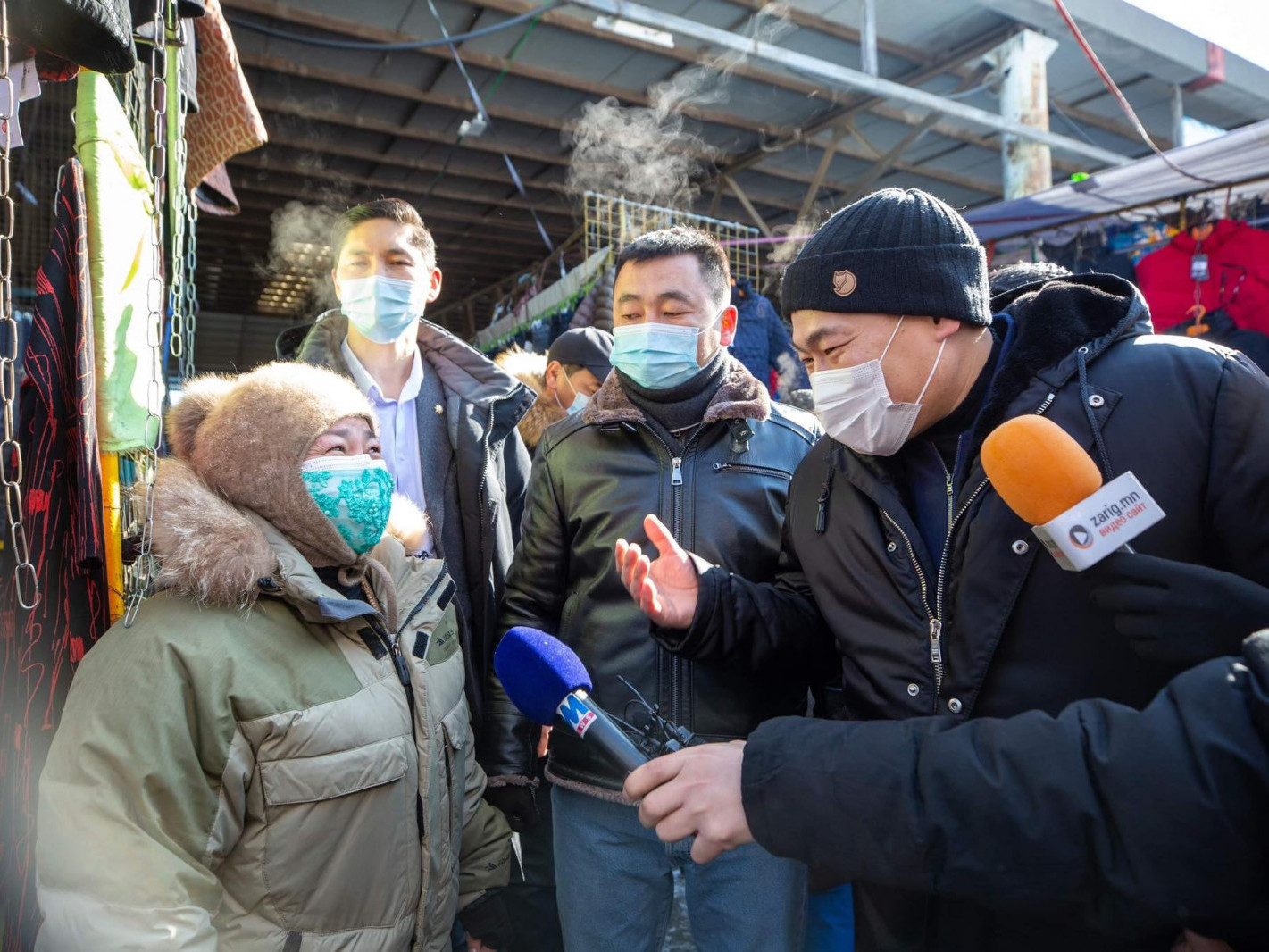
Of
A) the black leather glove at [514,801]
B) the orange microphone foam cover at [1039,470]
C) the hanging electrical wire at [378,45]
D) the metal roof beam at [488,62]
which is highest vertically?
the metal roof beam at [488,62]

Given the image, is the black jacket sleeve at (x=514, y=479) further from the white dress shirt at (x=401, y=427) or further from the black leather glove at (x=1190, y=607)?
the black leather glove at (x=1190, y=607)

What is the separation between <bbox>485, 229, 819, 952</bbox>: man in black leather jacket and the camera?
7.11ft

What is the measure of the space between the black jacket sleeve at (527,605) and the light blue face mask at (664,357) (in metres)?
0.41

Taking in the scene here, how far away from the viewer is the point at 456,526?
9.09ft

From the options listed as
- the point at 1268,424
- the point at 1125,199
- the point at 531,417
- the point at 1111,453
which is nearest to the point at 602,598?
the point at 1111,453

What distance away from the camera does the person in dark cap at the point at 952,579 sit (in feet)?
3.61

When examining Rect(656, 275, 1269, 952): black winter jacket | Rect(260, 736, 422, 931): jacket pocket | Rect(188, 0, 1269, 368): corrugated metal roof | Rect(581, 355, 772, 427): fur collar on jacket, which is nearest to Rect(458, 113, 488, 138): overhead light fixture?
Rect(188, 0, 1269, 368): corrugated metal roof

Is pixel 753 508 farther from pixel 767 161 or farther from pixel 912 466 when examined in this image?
pixel 767 161

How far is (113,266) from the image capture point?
1850mm

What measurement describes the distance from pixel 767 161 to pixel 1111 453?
742 cm

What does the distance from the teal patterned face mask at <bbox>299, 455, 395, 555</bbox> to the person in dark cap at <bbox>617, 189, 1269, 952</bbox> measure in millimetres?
661

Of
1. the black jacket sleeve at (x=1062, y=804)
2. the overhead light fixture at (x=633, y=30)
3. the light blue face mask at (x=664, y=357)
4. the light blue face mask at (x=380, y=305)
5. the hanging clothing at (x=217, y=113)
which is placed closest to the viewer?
the black jacket sleeve at (x=1062, y=804)

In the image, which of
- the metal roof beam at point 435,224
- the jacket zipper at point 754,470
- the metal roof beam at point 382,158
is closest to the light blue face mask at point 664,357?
the jacket zipper at point 754,470

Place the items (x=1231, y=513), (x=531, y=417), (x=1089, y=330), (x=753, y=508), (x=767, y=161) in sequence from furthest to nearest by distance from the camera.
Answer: (x=767, y=161) < (x=531, y=417) < (x=753, y=508) < (x=1089, y=330) < (x=1231, y=513)
